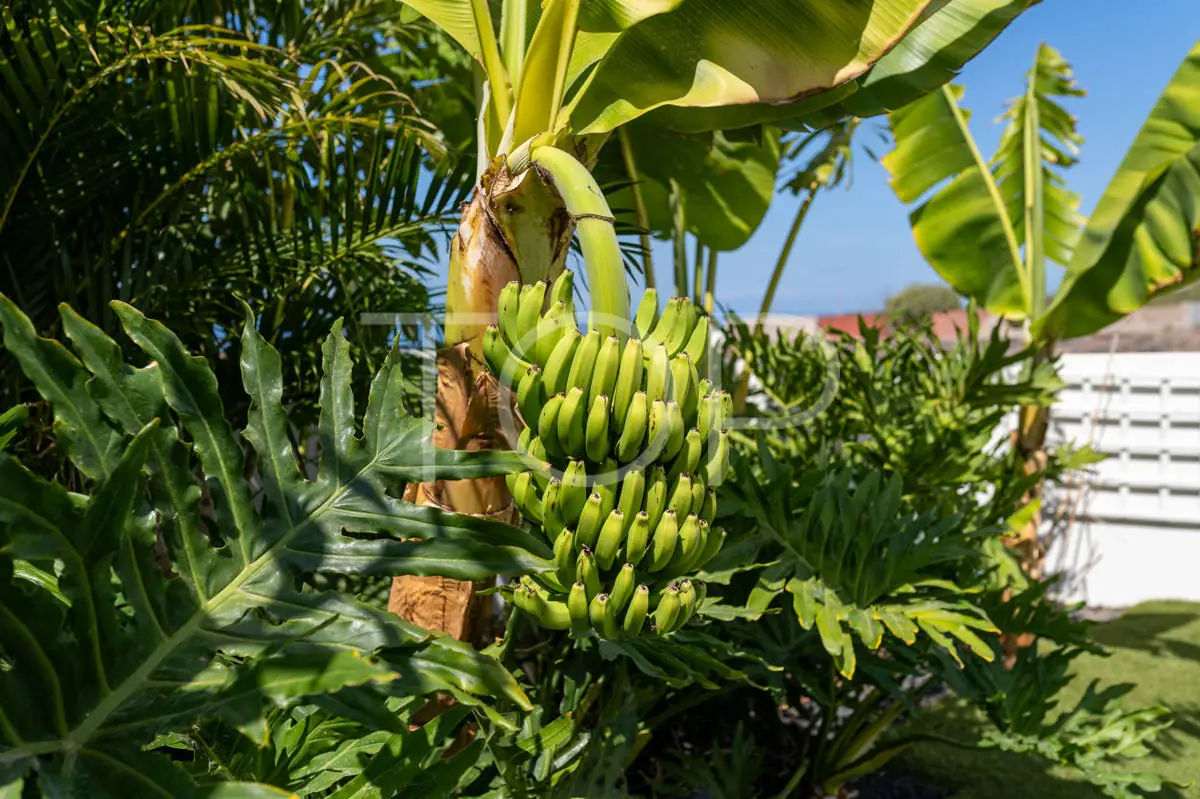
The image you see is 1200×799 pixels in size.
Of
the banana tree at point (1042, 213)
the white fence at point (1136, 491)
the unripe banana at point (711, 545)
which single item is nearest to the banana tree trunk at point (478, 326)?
the unripe banana at point (711, 545)

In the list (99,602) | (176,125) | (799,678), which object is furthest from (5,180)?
(799,678)

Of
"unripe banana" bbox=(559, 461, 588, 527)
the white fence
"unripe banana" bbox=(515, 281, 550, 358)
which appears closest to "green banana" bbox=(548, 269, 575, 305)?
"unripe banana" bbox=(515, 281, 550, 358)

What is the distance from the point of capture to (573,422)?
3.26ft

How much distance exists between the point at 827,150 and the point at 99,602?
10.5 ft

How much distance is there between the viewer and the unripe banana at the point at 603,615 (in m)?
0.97

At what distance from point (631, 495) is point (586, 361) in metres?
0.18

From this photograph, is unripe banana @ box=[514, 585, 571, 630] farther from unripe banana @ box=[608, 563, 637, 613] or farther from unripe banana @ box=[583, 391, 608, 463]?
unripe banana @ box=[583, 391, 608, 463]

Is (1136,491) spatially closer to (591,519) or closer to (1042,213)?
(1042,213)

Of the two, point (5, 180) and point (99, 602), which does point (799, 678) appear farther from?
point (5, 180)

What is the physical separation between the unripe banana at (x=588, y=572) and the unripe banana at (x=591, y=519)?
0.02m

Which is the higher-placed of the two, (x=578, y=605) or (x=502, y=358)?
(x=502, y=358)

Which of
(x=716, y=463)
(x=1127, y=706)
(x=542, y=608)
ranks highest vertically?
(x=716, y=463)

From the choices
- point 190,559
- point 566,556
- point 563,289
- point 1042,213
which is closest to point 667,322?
point 563,289

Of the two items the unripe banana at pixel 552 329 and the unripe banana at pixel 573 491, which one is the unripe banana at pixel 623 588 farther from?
the unripe banana at pixel 552 329
